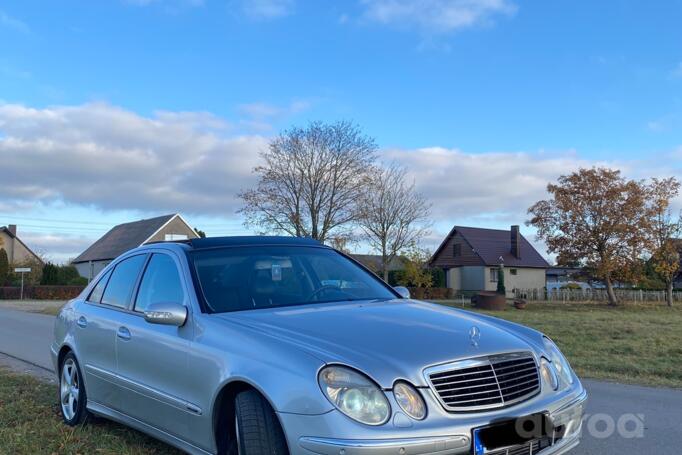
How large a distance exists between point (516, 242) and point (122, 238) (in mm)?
41926

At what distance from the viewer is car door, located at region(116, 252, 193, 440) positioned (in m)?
4.11

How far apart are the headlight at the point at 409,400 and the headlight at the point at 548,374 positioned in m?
0.95

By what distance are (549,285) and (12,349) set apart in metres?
63.0

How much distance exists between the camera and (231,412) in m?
3.77

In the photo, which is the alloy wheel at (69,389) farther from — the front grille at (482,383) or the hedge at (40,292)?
the hedge at (40,292)

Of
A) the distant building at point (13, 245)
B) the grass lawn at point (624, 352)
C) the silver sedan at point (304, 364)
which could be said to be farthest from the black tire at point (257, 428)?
the distant building at point (13, 245)

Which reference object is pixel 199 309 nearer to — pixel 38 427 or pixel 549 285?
pixel 38 427

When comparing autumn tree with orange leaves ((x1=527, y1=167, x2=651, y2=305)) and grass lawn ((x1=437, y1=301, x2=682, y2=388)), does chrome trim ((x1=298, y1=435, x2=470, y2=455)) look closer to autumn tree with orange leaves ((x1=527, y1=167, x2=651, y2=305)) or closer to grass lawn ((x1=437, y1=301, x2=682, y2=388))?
grass lawn ((x1=437, y1=301, x2=682, y2=388))

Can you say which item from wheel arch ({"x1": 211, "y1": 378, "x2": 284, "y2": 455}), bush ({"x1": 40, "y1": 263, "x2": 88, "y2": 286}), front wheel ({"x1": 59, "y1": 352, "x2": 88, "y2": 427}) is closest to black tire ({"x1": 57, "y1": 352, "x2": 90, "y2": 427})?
front wheel ({"x1": 59, "y1": 352, "x2": 88, "y2": 427})

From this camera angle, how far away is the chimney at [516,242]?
64438mm

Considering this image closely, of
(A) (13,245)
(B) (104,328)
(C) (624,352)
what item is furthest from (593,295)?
(A) (13,245)

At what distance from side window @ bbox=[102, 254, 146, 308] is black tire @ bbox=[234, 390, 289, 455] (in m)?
2.02

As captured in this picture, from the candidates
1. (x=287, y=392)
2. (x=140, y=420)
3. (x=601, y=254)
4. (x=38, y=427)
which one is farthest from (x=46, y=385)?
(x=601, y=254)

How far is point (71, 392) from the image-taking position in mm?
5754
